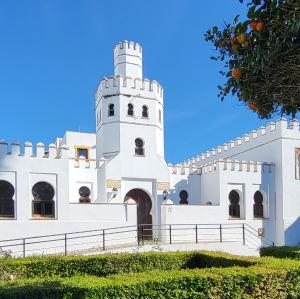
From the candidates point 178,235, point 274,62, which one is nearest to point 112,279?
point 274,62

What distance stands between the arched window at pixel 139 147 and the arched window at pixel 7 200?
726 centimetres

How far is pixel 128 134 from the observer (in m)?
24.7

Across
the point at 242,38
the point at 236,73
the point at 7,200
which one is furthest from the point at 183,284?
the point at 7,200

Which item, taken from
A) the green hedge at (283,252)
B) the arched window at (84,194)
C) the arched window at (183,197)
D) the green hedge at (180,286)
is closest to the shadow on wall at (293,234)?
the arched window at (183,197)

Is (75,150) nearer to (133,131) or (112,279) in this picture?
(133,131)

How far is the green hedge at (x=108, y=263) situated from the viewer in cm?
1309

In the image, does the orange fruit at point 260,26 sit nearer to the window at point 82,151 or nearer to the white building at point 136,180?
the white building at point 136,180

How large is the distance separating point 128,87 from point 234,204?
917cm

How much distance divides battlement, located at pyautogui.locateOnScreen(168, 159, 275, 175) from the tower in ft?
5.16

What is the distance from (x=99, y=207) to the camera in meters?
21.6

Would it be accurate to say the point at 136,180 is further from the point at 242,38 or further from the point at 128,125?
the point at 242,38

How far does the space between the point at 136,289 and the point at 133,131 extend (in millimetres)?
16755

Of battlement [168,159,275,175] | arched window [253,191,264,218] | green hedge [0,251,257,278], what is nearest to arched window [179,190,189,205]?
battlement [168,159,275,175]

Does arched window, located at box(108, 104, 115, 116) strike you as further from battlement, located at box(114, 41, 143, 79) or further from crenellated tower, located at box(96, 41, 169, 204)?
battlement, located at box(114, 41, 143, 79)
